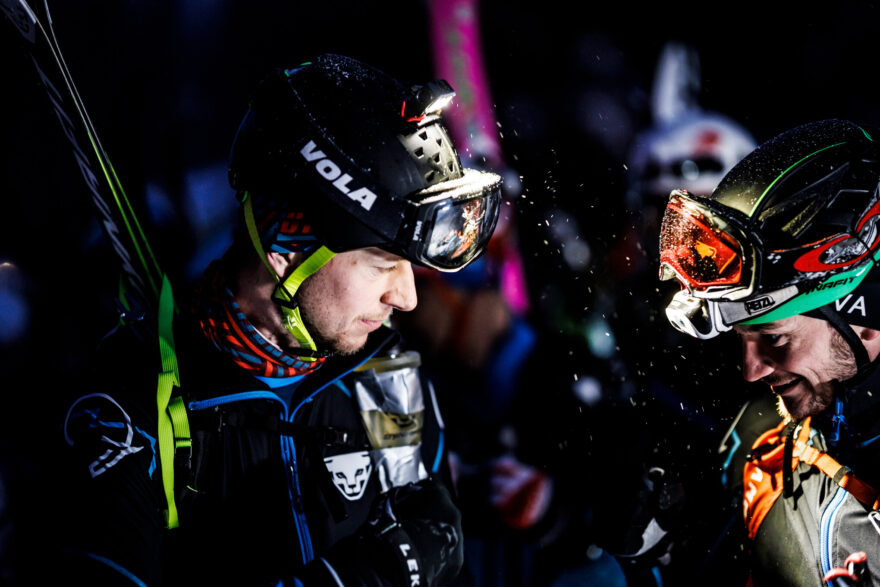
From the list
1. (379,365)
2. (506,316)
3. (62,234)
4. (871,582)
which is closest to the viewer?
(871,582)

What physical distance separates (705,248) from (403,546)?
56.4 inches

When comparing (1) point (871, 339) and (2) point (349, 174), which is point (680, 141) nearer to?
(1) point (871, 339)

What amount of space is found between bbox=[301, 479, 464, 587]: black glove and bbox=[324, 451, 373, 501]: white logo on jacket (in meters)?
0.20

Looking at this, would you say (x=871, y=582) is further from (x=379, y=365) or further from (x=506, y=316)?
(x=506, y=316)

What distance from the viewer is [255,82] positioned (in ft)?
9.89

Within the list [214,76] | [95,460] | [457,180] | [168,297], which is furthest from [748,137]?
[95,460]

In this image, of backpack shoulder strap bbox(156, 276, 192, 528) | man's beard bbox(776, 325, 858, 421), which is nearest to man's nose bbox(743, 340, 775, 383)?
man's beard bbox(776, 325, 858, 421)

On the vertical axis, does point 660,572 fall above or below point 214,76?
below

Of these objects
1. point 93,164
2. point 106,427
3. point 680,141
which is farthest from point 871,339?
point 93,164

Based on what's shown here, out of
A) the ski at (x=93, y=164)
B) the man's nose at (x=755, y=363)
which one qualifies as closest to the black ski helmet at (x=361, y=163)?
the ski at (x=93, y=164)

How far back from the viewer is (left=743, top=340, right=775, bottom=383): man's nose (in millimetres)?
2246

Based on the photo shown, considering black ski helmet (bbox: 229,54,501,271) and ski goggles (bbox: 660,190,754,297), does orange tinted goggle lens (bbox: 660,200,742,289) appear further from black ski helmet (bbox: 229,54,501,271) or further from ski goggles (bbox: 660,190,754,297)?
black ski helmet (bbox: 229,54,501,271)

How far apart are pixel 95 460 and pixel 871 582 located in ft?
7.88

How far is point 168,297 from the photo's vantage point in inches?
83.1
